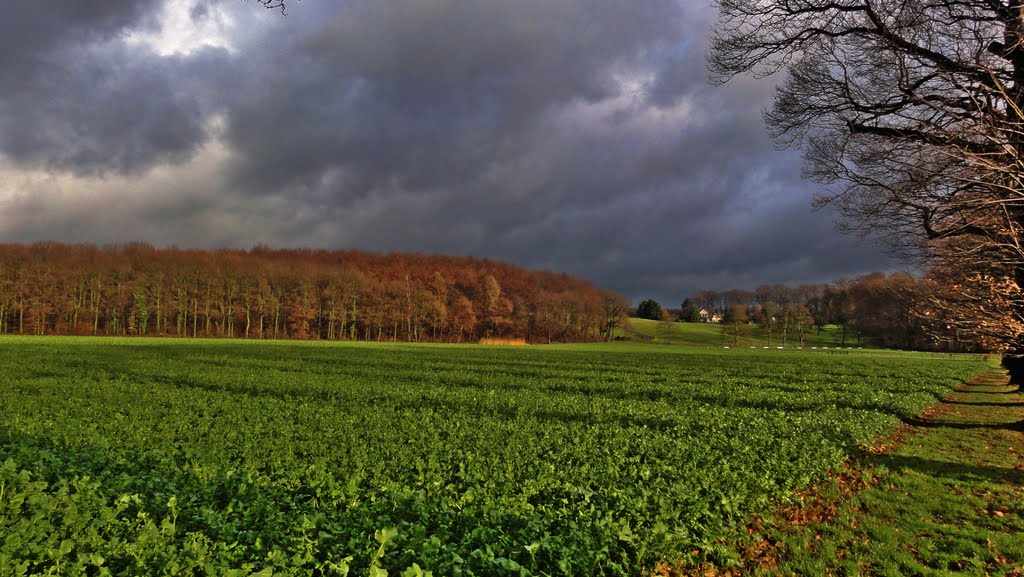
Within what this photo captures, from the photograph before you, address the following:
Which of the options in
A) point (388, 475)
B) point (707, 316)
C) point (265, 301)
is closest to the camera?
point (388, 475)

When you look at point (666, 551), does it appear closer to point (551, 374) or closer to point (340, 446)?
point (340, 446)

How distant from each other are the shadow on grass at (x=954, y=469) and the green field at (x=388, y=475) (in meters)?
1.00

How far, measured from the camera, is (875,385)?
97.0ft

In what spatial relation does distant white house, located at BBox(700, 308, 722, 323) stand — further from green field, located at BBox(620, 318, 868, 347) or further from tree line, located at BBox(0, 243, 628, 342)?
tree line, located at BBox(0, 243, 628, 342)

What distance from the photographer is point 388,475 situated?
8844 mm

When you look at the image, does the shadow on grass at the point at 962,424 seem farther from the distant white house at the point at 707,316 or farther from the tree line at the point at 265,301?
the distant white house at the point at 707,316

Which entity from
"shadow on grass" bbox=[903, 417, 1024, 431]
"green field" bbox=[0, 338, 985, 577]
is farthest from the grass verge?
"shadow on grass" bbox=[903, 417, 1024, 431]

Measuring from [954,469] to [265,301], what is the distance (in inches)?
3837

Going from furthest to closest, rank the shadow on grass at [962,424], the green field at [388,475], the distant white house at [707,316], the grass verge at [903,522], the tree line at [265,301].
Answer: the distant white house at [707,316] < the tree line at [265,301] < the shadow on grass at [962,424] < the grass verge at [903,522] < the green field at [388,475]

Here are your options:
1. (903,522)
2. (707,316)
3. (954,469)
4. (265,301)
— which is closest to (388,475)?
(903,522)

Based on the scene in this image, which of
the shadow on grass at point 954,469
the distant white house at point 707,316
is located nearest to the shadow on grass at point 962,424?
the shadow on grass at point 954,469

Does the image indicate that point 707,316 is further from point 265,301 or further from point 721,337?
point 265,301

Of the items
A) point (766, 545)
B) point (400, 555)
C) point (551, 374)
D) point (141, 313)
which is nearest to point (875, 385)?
point (551, 374)

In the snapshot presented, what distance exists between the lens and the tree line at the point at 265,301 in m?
85.2
